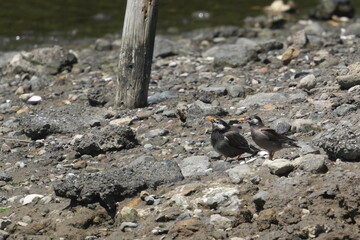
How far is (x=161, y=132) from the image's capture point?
9.80 m

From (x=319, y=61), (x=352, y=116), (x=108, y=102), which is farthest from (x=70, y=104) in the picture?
(x=352, y=116)

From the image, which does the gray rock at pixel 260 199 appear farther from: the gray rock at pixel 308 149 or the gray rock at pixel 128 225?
the gray rock at pixel 128 225

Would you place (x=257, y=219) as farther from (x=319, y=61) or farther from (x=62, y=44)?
(x=62, y=44)

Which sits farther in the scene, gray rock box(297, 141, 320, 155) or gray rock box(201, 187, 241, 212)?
gray rock box(297, 141, 320, 155)

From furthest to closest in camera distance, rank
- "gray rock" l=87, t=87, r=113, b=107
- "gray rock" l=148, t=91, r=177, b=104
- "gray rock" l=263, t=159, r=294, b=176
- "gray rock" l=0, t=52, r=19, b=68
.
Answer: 1. "gray rock" l=0, t=52, r=19, b=68
2. "gray rock" l=87, t=87, r=113, b=107
3. "gray rock" l=148, t=91, r=177, b=104
4. "gray rock" l=263, t=159, r=294, b=176

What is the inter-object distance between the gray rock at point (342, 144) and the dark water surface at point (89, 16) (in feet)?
34.7

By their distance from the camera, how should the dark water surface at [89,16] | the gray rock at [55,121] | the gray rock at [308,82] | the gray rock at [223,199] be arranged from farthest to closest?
the dark water surface at [89,16], the gray rock at [308,82], the gray rock at [55,121], the gray rock at [223,199]

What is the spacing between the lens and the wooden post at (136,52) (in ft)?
34.1

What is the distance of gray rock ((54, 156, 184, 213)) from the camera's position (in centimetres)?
781

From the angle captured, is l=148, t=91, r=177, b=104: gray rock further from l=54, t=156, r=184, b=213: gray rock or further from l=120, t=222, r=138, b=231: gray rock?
l=120, t=222, r=138, b=231: gray rock

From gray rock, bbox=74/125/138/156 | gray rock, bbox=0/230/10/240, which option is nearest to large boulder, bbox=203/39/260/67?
gray rock, bbox=74/125/138/156

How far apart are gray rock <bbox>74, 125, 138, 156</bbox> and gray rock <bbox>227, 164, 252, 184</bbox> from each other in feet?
6.06

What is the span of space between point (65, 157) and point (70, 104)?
2.40 meters

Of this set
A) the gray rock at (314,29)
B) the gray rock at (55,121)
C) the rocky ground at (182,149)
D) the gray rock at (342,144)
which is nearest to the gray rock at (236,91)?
the rocky ground at (182,149)
